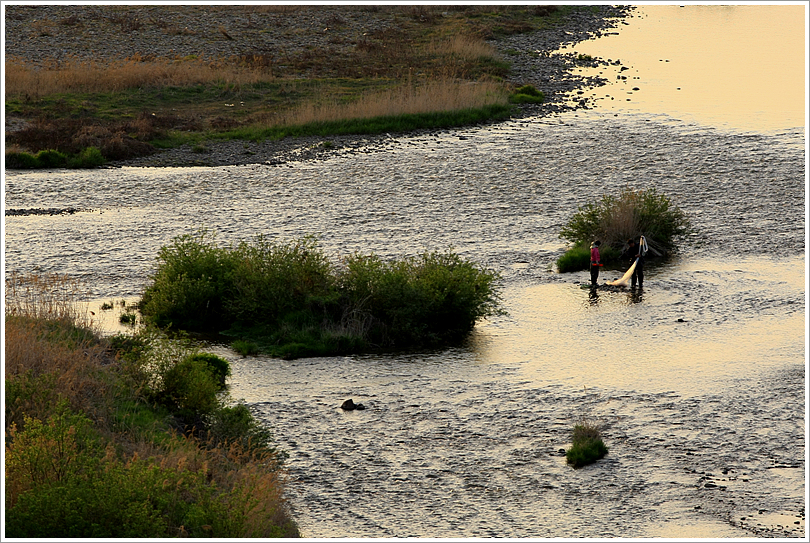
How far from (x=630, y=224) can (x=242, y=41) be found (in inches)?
2015

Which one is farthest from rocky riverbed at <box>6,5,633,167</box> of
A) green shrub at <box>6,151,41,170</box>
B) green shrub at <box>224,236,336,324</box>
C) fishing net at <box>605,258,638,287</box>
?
fishing net at <box>605,258,638,287</box>

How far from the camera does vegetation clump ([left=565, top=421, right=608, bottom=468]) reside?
18.2 m

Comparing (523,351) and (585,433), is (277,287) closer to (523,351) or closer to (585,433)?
(523,351)

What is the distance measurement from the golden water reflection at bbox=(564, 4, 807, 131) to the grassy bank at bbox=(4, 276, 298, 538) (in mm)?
43710

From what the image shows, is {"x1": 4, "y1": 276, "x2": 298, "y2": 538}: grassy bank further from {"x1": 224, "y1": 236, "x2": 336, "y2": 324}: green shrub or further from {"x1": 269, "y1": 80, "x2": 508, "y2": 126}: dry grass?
{"x1": 269, "y1": 80, "x2": 508, "y2": 126}: dry grass

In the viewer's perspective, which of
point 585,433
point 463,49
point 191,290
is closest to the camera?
point 585,433

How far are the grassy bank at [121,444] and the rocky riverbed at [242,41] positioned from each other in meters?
30.9

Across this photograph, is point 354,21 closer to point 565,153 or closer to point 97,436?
point 565,153

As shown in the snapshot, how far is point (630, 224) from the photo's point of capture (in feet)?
112

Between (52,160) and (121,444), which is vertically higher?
(52,160)

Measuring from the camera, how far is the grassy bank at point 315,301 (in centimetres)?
2570

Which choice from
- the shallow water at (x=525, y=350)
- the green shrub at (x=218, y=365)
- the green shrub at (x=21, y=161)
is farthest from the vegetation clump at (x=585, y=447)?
the green shrub at (x=21, y=161)

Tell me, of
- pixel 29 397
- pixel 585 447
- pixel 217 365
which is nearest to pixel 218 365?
pixel 217 365

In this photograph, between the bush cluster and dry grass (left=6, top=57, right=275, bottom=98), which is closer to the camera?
the bush cluster
